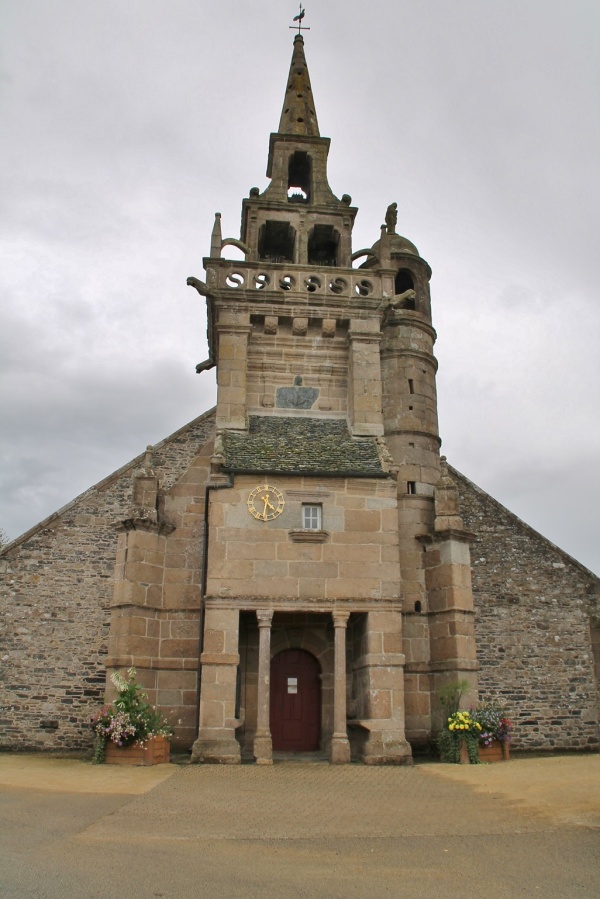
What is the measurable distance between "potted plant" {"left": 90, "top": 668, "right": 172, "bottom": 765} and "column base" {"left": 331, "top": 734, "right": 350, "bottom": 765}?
10.0 feet

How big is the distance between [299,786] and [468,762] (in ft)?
15.2

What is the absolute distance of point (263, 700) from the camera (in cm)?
1334

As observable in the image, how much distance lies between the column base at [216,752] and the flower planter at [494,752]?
4.75 metres

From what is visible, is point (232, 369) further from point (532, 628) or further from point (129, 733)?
point (532, 628)

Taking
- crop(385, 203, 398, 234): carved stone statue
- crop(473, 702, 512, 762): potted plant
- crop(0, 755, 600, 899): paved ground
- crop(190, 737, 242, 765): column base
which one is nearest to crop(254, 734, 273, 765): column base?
crop(190, 737, 242, 765): column base

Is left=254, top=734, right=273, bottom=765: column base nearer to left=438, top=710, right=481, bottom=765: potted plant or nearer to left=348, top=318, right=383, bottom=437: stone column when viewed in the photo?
left=438, top=710, right=481, bottom=765: potted plant

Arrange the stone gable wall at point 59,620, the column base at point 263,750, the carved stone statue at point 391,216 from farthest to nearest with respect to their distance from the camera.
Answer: the carved stone statue at point 391,216
the stone gable wall at point 59,620
the column base at point 263,750

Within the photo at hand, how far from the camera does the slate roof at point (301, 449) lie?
14.8 metres

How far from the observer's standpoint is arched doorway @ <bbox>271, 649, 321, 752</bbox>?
1509 cm

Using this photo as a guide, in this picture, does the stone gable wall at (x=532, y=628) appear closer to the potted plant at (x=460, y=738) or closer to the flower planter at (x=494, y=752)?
the flower planter at (x=494, y=752)

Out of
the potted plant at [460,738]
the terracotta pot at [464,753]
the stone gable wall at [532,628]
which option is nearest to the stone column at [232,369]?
the stone gable wall at [532,628]

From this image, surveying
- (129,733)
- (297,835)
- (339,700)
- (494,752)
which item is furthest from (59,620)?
(297,835)

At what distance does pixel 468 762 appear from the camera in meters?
13.6

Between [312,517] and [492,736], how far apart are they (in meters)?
5.52
